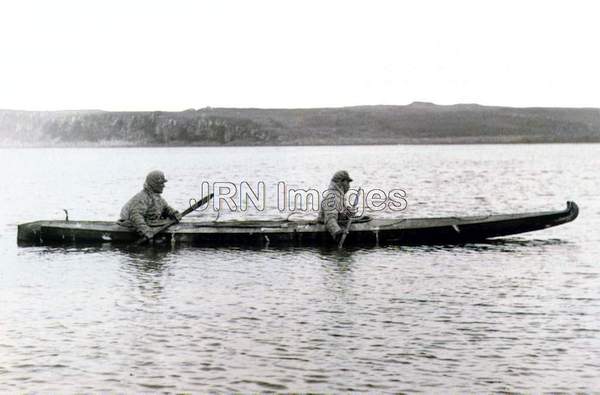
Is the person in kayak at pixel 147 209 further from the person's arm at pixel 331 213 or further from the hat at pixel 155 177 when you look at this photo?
the person's arm at pixel 331 213

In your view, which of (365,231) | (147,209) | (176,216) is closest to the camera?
(365,231)

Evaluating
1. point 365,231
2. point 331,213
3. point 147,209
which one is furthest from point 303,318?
point 147,209

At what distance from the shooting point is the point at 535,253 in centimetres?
2250

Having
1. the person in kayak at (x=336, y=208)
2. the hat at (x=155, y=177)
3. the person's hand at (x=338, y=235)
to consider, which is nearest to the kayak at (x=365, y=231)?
the person's hand at (x=338, y=235)

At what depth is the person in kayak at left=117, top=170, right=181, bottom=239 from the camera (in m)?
22.9

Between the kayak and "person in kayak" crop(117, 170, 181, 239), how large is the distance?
0.34 m

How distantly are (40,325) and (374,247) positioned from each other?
1061 centimetres

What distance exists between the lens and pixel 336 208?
74.0 ft

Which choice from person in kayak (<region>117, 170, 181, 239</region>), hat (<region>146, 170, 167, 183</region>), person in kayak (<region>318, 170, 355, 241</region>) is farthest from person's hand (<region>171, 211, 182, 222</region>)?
person in kayak (<region>318, 170, 355, 241</region>)

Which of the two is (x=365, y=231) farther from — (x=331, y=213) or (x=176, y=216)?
(x=176, y=216)

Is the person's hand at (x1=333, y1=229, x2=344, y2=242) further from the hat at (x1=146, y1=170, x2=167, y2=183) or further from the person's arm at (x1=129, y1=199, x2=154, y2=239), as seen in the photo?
the person's arm at (x1=129, y1=199, x2=154, y2=239)

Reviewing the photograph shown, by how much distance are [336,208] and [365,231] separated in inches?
39.5

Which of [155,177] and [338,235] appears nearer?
[338,235]

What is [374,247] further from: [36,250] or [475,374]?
[475,374]
